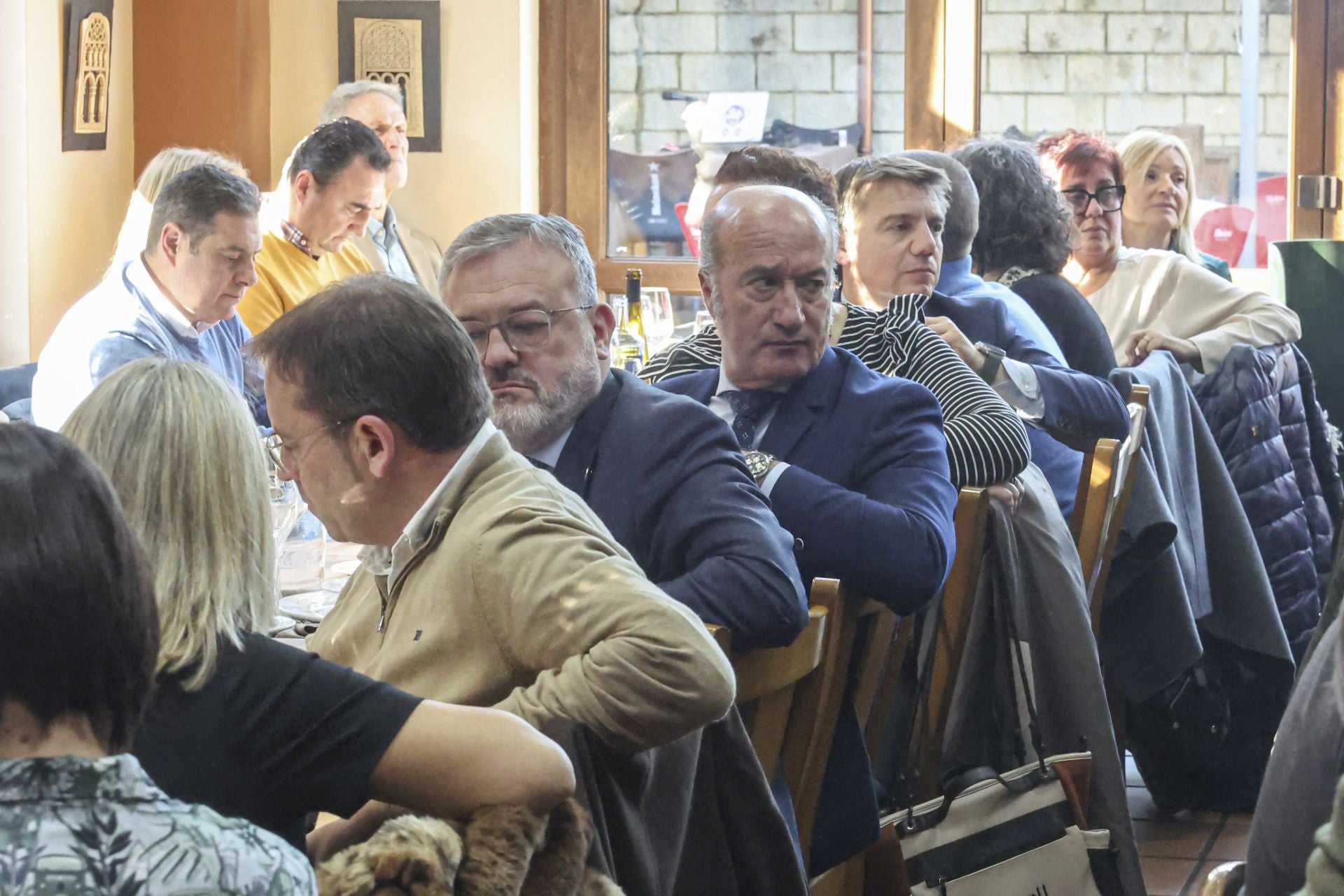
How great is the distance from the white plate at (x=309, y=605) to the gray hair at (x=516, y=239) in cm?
47

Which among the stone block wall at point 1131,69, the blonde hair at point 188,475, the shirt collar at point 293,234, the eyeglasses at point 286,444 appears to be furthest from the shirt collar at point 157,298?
the stone block wall at point 1131,69

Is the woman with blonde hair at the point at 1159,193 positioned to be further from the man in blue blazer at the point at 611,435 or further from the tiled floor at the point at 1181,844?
the man in blue blazer at the point at 611,435

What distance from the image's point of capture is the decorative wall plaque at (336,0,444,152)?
553cm

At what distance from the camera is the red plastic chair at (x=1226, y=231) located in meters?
5.75

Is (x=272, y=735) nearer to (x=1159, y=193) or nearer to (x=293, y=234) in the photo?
(x=293, y=234)

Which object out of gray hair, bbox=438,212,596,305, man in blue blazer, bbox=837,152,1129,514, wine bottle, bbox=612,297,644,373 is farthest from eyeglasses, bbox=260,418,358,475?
wine bottle, bbox=612,297,644,373

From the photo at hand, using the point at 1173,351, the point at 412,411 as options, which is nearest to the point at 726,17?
the point at 1173,351

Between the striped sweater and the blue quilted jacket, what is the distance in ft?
→ 3.42

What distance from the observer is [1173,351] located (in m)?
3.97

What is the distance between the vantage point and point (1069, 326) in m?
3.53

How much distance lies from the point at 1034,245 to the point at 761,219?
3.82ft

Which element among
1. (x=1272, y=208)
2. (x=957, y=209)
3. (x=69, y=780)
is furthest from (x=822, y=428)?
(x=1272, y=208)

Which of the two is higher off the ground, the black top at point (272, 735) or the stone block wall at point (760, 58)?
the stone block wall at point (760, 58)

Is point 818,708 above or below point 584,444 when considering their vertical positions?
below
